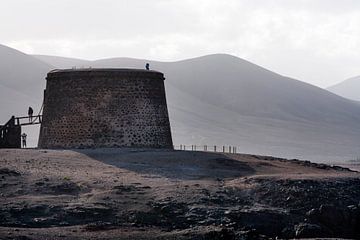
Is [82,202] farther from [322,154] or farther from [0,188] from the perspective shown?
[322,154]

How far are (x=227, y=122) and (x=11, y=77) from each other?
32033 millimetres

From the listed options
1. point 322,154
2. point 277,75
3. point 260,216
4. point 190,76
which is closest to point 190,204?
point 260,216

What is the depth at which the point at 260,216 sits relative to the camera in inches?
858

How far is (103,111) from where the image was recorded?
32.5 m

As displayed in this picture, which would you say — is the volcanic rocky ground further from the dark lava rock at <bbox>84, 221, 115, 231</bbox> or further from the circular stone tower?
the circular stone tower

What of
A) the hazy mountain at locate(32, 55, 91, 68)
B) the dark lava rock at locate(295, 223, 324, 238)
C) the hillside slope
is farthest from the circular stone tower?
the hazy mountain at locate(32, 55, 91, 68)

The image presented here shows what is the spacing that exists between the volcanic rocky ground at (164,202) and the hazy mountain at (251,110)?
69.4m

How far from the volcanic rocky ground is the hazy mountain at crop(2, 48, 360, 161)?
69.4 m

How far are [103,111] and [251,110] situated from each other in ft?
304

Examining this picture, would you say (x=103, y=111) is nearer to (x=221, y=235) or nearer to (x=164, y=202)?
(x=164, y=202)

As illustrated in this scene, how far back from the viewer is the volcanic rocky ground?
20500 mm

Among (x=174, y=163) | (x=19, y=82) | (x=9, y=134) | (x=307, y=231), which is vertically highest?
(x=19, y=82)

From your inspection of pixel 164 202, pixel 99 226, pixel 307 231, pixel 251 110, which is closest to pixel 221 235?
pixel 307 231

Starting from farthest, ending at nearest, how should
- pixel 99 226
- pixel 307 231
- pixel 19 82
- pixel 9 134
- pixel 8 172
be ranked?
1. pixel 19 82
2. pixel 9 134
3. pixel 8 172
4. pixel 307 231
5. pixel 99 226
